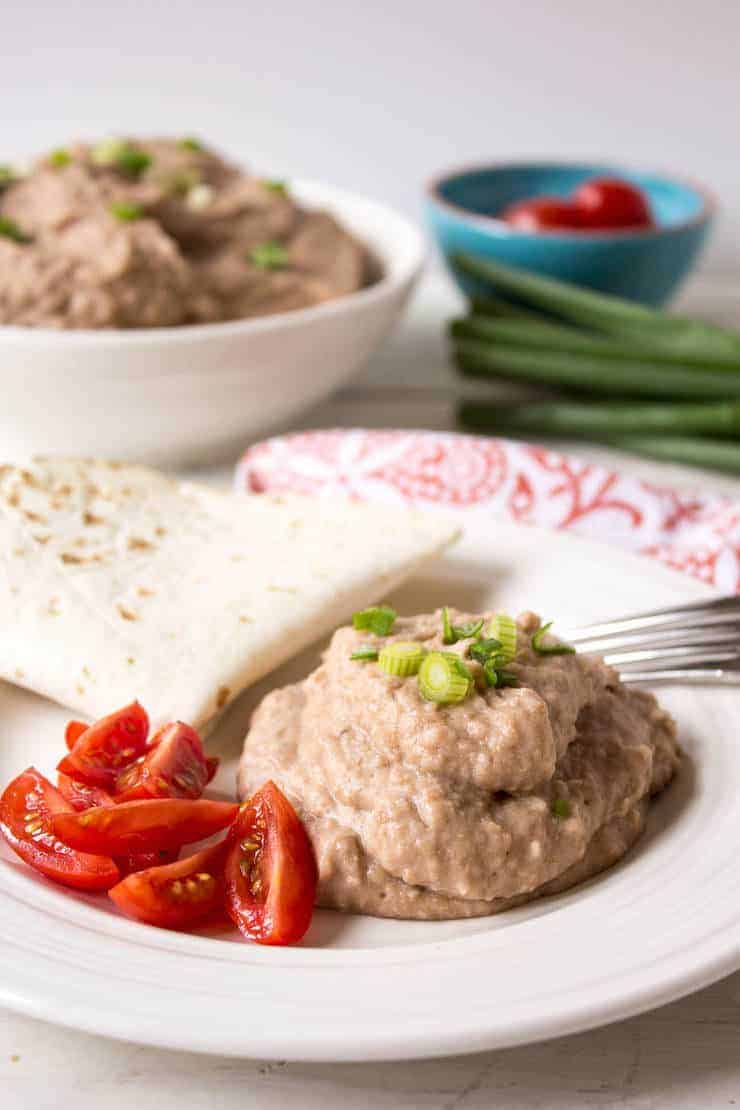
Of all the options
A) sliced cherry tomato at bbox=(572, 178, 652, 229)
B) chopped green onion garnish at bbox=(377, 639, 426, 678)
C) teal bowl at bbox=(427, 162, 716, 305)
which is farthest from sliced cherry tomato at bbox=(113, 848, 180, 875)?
sliced cherry tomato at bbox=(572, 178, 652, 229)

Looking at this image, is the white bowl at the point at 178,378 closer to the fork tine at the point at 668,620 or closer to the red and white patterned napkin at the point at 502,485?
the red and white patterned napkin at the point at 502,485

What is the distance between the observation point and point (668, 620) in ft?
9.47

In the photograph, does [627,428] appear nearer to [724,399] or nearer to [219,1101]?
[724,399]

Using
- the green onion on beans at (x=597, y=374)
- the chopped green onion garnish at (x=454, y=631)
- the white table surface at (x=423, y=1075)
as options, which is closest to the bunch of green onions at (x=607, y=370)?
the green onion on beans at (x=597, y=374)

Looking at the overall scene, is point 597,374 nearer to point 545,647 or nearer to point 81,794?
point 545,647

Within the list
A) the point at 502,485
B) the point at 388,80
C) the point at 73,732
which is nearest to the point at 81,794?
the point at 73,732

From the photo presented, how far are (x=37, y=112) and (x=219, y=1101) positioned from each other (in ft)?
18.7

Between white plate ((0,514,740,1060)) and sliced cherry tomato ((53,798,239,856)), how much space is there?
0.30 ft

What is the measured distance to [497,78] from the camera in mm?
6504

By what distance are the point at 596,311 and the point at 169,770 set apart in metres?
2.88

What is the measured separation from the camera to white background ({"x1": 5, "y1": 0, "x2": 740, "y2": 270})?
6277 mm

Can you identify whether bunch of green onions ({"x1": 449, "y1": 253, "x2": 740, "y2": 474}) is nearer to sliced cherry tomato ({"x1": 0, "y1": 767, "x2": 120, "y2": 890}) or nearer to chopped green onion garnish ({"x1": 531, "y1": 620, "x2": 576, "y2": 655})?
chopped green onion garnish ({"x1": 531, "y1": 620, "x2": 576, "y2": 655})

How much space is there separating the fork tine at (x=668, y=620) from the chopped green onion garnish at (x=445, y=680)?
2.16 ft

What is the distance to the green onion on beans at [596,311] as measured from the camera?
452 centimetres
